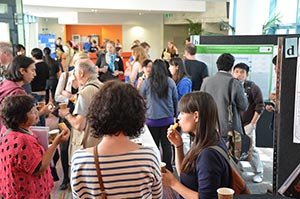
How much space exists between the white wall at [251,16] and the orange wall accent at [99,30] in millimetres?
12033

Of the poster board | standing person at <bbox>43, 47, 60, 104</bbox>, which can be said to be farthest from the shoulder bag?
standing person at <bbox>43, 47, 60, 104</bbox>

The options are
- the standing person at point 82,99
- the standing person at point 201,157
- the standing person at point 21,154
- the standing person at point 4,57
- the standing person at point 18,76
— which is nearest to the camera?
the standing person at point 201,157

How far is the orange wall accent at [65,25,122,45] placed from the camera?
1753 cm

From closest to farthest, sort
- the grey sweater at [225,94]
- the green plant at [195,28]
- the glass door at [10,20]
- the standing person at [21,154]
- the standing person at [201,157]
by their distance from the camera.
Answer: the standing person at [201,157] < the standing person at [21,154] < the grey sweater at [225,94] < the glass door at [10,20] < the green plant at [195,28]

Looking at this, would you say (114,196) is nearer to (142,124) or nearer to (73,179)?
(73,179)

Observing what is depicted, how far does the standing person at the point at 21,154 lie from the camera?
6.41 feet

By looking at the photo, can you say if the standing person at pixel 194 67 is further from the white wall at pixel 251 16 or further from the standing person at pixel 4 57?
the standing person at pixel 4 57

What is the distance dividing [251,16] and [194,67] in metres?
1.90

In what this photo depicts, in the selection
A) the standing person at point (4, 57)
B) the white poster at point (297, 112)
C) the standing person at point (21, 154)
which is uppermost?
the standing person at point (4, 57)

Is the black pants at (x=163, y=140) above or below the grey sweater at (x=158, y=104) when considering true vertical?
below

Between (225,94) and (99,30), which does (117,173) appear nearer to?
(225,94)

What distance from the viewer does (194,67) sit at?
15.9 feet

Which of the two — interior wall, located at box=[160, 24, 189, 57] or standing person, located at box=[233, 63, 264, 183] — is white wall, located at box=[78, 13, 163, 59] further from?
standing person, located at box=[233, 63, 264, 183]

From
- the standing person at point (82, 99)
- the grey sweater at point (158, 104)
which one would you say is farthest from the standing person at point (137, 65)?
the standing person at point (82, 99)
